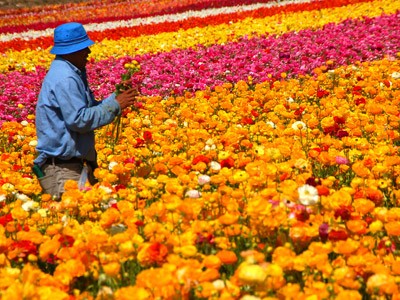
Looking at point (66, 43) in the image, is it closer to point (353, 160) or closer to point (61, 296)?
point (353, 160)

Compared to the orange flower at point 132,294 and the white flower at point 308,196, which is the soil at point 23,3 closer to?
the white flower at point 308,196

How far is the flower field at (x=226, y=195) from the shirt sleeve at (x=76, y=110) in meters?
0.32

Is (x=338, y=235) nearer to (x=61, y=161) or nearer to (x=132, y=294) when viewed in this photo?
(x=132, y=294)

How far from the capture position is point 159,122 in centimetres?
611

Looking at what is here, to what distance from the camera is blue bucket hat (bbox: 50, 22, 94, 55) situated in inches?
190

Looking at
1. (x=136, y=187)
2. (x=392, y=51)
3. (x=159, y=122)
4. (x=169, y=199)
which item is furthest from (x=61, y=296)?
(x=392, y=51)

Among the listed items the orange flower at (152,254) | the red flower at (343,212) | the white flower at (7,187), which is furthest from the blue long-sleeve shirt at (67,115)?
the red flower at (343,212)

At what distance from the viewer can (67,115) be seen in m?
4.72

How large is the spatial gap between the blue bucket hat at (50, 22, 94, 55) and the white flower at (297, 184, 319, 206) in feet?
7.85

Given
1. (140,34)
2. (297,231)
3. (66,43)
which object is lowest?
(140,34)

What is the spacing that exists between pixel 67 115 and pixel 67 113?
1 cm

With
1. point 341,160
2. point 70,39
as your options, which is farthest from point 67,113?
point 341,160

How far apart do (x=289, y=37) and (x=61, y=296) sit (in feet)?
32.4

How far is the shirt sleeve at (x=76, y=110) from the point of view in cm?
470
